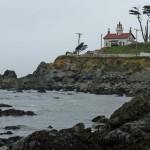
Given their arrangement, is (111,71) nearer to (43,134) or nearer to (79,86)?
(79,86)

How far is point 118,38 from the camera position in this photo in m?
145

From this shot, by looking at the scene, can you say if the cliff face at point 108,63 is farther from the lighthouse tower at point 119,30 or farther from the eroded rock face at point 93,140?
the eroded rock face at point 93,140

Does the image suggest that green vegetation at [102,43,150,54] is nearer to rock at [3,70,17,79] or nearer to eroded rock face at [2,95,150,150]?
rock at [3,70,17,79]

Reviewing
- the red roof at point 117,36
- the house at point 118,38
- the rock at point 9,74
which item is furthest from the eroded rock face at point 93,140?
the red roof at point 117,36

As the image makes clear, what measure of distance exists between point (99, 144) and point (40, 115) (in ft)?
105

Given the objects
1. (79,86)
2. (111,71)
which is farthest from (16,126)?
(111,71)

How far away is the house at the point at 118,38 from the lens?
14462 centimetres

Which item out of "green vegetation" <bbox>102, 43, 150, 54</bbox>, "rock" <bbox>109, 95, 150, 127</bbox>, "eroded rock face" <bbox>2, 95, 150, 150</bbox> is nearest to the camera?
"eroded rock face" <bbox>2, 95, 150, 150</bbox>

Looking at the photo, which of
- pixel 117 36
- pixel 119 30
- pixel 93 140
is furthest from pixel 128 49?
pixel 93 140

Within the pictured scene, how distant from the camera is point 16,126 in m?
42.1

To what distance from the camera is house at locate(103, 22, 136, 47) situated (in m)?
145

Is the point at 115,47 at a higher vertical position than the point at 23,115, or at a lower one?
higher

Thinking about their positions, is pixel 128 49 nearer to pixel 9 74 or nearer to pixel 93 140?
pixel 9 74

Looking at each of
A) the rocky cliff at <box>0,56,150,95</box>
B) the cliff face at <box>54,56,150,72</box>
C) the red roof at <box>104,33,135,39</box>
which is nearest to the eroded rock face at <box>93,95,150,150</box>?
the rocky cliff at <box>0,56,150,95</box>
